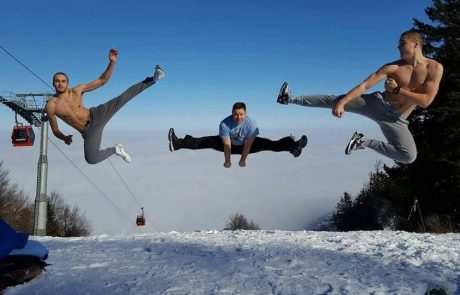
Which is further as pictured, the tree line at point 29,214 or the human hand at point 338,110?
the tree line at point 29,214

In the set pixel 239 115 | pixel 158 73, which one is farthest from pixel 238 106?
pixel 158 73

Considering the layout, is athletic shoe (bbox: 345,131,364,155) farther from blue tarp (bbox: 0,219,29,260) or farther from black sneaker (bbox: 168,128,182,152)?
blue tarp (bbox: 0,219,29,260)

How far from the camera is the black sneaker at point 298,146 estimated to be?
27.6ft

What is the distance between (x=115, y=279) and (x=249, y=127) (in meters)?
4.12

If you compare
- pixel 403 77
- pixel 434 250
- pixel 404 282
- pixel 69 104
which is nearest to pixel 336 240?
pixel 434 250

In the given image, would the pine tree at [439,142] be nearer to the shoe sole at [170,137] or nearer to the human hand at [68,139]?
the shoe sole at [170,137]

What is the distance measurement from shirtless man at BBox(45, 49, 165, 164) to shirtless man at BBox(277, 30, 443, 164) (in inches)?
105

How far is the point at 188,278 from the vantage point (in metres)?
8.73

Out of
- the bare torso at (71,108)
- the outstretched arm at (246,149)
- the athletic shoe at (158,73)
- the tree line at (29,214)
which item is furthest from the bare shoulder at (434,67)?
the tree line at (29,214)

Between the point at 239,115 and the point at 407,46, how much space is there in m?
2.91

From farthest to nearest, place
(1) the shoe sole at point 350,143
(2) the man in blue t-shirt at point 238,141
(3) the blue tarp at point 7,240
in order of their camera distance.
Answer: (3) the blue tarp at point 7,240 < (2) the man in blue t-shirt at point 238,141 < (1) the shoe sole at point 350,143

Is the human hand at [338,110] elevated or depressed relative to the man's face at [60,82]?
depressed

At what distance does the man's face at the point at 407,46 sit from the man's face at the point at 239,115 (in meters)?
2.75

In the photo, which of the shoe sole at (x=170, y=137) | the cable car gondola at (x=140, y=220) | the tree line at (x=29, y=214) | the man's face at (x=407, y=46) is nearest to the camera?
the man's face at (x=407, y=46)
